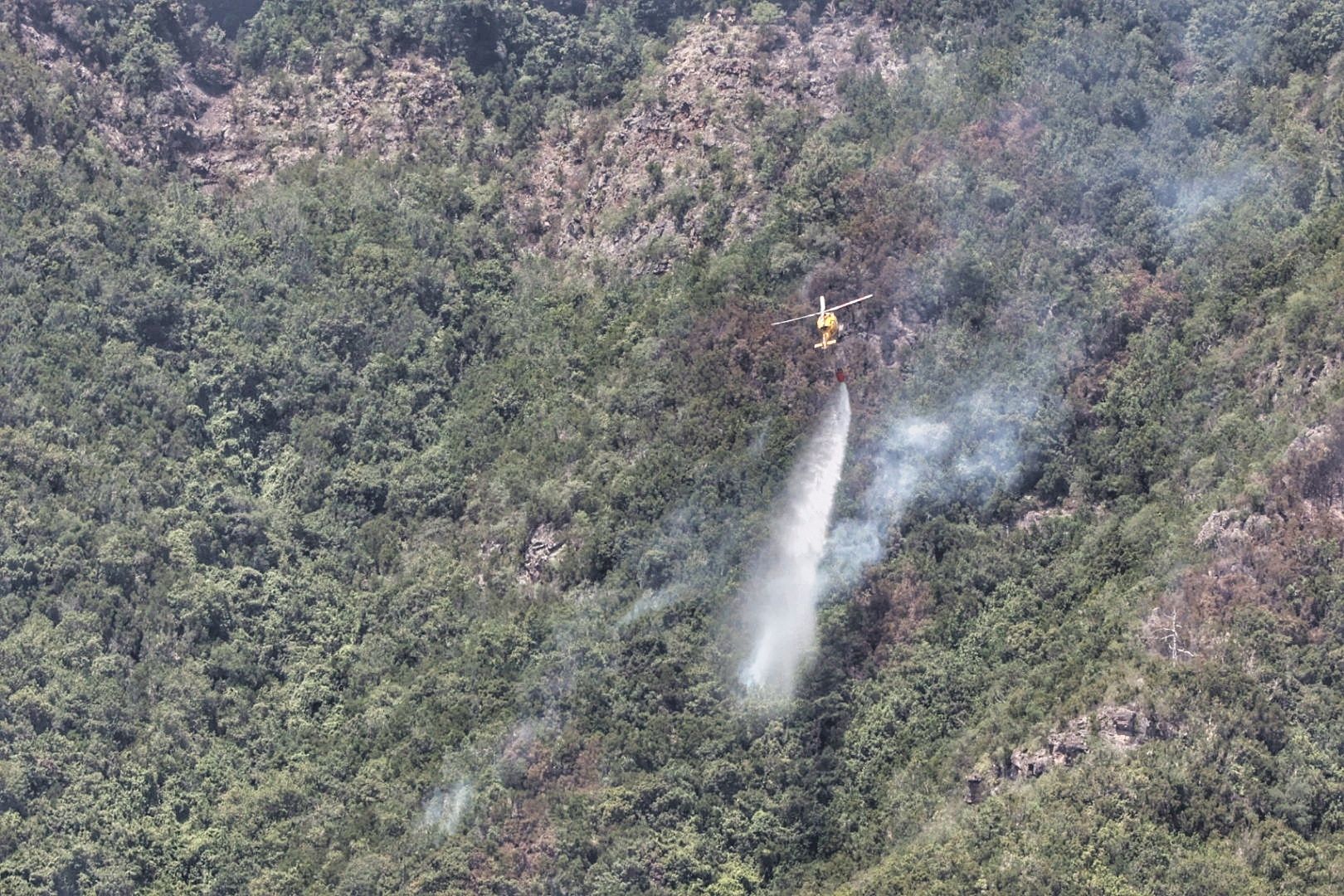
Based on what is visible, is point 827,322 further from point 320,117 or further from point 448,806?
point 320,117

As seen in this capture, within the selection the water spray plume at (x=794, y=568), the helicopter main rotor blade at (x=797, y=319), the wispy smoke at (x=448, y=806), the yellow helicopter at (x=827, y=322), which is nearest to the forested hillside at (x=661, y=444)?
the wispy smoke at (x=448, y=806)

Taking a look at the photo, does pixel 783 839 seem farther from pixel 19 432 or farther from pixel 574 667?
pixel 19 432

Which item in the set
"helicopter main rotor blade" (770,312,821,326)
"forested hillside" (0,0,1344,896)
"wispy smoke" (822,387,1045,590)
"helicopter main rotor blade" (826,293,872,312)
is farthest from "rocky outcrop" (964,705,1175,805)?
"helicopter main rotor blade" (770,312,821,326)

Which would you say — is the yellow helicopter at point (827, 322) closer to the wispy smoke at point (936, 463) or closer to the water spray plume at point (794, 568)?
the water spray plume at point (794, 568)

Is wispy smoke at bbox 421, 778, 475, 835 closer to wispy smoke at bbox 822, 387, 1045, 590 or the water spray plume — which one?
the water spray plume

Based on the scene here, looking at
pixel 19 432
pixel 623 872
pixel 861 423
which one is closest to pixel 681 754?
pixel 623 872
